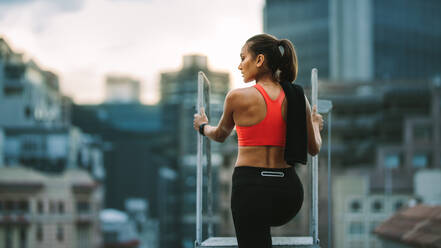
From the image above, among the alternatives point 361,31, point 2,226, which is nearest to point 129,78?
point 361,31

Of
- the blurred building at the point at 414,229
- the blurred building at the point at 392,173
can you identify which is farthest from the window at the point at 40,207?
the blurred building at the point at 414,229

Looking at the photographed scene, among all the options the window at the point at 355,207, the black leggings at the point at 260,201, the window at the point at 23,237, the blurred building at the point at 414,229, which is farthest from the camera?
the window at the point at 23,237

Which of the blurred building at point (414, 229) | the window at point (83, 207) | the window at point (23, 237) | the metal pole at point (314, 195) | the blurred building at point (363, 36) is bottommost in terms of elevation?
the window at point (23, 237)

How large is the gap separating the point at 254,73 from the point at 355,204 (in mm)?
75777

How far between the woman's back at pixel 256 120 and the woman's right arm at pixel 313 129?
263mm

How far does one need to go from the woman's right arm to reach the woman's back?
263 millimetres

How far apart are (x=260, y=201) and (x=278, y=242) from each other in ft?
3.65

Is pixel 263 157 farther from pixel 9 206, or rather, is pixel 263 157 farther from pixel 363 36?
pixel 363 36

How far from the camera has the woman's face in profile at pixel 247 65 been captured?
4.77 meters

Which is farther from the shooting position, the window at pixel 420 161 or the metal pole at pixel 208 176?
the window at pixel 420 161

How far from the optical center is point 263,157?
457cm

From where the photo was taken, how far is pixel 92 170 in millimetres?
103125

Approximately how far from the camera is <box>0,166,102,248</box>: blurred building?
8344 centimetres

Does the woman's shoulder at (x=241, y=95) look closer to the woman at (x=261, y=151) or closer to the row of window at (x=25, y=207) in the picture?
the woman at (x=261, y=151)
